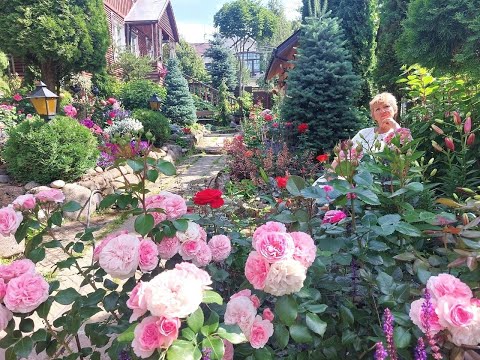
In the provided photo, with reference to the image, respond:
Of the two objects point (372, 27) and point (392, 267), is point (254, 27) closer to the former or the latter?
point (372, 27)

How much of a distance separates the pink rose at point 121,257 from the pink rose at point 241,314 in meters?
0.31

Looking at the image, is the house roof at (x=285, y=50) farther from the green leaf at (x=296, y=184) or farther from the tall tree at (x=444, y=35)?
the green leaf at (x=296, y=184)

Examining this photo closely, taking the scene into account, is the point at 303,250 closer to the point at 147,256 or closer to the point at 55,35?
the point at 147,256

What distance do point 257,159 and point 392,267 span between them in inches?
177

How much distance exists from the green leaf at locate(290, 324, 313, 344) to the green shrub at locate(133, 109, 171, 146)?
8.41 metres

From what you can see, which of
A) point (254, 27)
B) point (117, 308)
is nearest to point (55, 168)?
point (117, 308)

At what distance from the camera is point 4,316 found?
108 centimetres

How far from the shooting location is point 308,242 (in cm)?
99

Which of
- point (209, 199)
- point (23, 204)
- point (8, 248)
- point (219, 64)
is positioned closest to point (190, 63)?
point (219, 64)

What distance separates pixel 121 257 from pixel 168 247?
0.58 ft

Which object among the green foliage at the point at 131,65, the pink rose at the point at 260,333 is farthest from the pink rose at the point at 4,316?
the green foliage at the point at 131,65

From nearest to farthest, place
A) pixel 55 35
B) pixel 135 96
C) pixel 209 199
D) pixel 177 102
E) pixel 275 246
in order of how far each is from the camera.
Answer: pixel 275 246, pixel 209 199, pixel 55 35, pixel 135 96, pixel 177 102

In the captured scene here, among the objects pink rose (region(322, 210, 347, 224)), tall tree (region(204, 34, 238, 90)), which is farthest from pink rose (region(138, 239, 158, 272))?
tall tree (region(204, 34, 238, 90))

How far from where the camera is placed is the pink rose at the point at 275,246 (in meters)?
0.93
